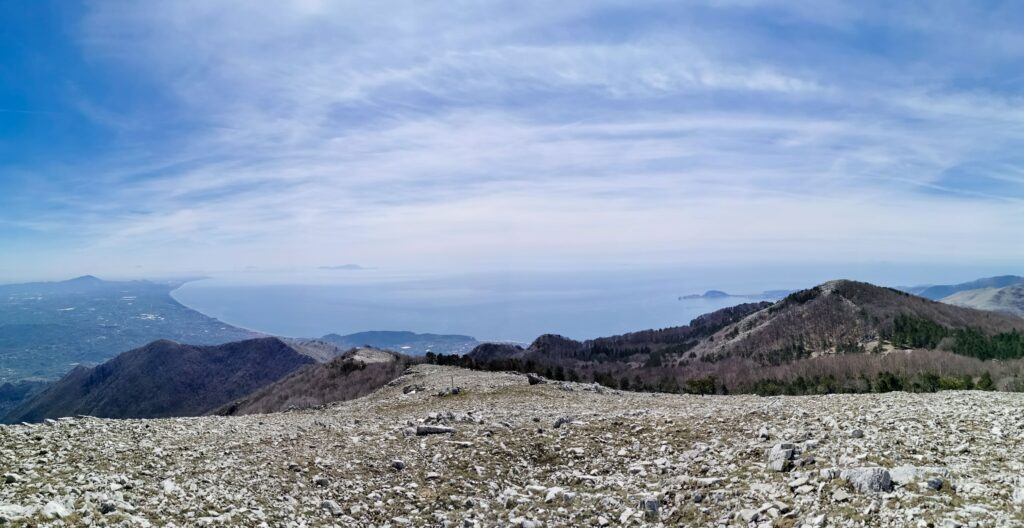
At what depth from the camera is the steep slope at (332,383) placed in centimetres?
9650

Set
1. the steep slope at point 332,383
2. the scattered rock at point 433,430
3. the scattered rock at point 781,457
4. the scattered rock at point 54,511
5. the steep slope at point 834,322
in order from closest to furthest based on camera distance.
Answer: the scattered rock at point 54,511 → the scattered rock at point 781,457 → the scattered rock at point 433,430 → the steep slope at point 332,383 → the steep slope at point 834,322

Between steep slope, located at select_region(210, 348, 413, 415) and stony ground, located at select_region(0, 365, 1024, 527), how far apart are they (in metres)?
74.1

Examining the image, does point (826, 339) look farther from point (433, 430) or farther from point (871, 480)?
point (871, 480)

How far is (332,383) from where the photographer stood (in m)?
111

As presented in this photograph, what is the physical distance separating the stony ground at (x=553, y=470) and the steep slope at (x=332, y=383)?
7407 cm

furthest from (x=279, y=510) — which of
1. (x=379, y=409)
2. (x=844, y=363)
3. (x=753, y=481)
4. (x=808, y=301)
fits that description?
(x=808, y=301)

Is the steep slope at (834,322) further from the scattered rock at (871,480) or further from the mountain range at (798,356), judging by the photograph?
the scattered rock at (871,480)

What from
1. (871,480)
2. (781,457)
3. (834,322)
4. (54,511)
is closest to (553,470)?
(781,457)

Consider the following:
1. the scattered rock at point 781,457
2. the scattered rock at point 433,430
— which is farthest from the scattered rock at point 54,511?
the scattered rock at point 781,457

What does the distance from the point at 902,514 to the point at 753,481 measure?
377 cm

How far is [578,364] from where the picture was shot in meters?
188

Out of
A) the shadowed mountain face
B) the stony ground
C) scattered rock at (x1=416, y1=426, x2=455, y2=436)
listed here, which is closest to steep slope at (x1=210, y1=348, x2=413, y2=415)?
the shadowed mountain face

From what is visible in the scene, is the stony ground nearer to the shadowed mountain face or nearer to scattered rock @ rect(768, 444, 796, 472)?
scattered rock @ rect(768, 444, 796, 472)

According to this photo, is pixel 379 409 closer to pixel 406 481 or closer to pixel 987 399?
pixel 406 481
